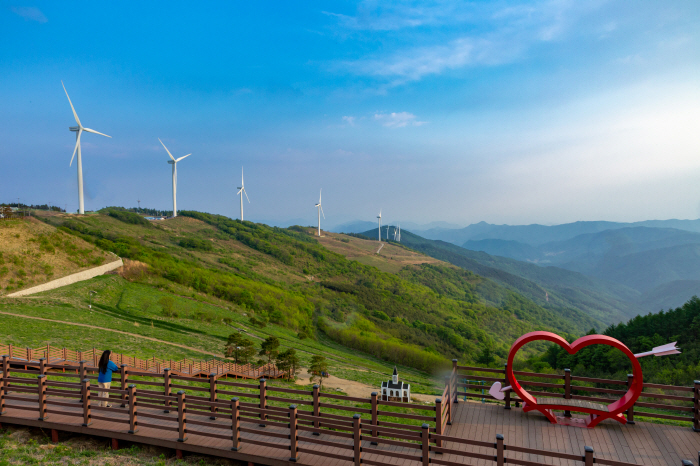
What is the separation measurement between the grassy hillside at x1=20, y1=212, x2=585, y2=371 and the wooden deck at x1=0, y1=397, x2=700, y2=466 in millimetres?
47014

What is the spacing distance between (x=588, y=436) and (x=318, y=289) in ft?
331

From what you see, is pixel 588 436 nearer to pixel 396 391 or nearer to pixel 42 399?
pixel 42 399

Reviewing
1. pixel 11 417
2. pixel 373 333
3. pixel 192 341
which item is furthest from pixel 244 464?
pixel 373 333

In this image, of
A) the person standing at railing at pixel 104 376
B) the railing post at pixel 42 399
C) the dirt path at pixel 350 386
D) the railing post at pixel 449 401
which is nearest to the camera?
the railing post at pixel 42 399

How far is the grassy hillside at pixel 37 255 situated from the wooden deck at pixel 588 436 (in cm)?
4701

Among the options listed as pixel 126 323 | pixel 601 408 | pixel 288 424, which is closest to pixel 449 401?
pixel 601 408

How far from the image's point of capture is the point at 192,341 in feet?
122

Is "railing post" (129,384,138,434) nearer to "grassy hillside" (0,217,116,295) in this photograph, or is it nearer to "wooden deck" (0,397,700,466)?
"wooden deck" (0,397,700,466)

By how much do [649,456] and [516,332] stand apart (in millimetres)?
122719

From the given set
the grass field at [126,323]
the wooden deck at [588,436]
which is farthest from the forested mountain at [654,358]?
the wooden deck at [588,436]

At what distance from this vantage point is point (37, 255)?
4547cm

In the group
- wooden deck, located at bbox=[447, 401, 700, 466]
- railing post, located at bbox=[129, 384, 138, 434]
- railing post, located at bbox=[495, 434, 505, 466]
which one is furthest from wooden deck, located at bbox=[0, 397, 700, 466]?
railing post, located at bbox=[495, 434, 505, 466]

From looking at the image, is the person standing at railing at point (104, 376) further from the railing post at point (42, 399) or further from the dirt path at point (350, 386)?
the dirt path at point (350, 386)

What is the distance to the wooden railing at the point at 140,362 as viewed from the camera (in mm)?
20266
